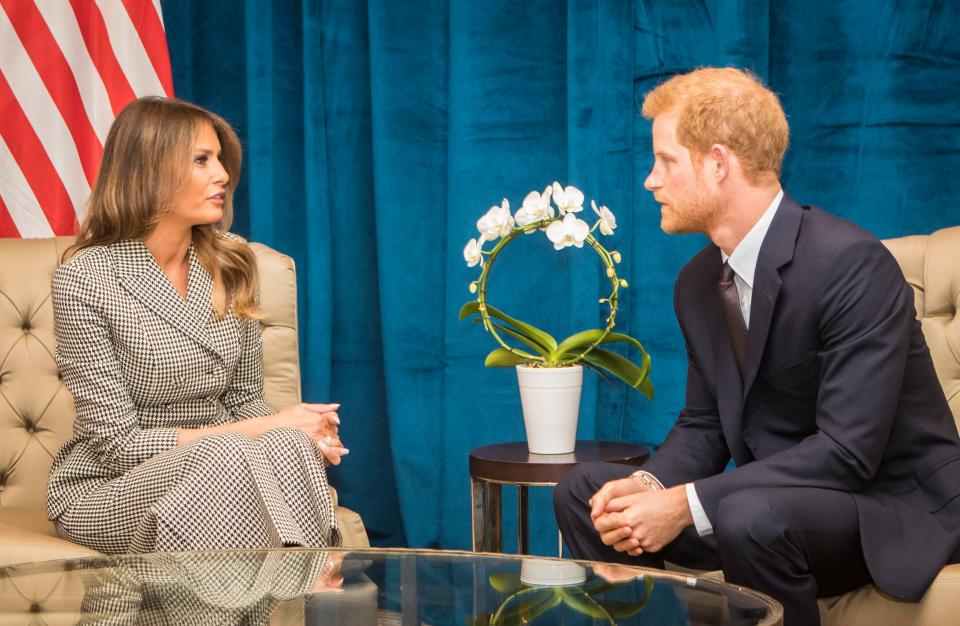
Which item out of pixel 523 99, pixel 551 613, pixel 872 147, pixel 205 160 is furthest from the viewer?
pixel 523 99

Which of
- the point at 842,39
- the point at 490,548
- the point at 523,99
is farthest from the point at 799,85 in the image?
the point at 490,548

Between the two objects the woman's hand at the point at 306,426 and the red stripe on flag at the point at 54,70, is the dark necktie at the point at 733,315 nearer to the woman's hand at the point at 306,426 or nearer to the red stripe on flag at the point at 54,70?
the woman's hand at the point at 306,426

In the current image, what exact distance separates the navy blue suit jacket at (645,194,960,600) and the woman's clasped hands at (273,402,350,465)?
60 cm

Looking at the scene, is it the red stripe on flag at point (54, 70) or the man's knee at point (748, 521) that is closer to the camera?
the man's knee at point (748, 521)

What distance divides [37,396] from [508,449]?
1.03 meters

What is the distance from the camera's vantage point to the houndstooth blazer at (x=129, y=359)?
215 centimetres

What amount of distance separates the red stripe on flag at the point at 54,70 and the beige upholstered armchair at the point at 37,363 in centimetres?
51

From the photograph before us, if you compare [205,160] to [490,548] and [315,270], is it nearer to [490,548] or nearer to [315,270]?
[315,270]

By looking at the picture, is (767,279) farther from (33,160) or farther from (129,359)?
(33,160)

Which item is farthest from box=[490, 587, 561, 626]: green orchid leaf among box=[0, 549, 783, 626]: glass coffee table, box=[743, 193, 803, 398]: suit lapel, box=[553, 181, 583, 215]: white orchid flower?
box=[553, 181, 583, 215]: white orchid flower

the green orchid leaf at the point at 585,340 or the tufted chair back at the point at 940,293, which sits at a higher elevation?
the tufted chair back at the point at 940,293

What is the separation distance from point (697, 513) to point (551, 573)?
0.44 meters

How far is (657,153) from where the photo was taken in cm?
206

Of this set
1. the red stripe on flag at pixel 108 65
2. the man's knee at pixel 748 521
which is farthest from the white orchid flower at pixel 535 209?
the red stripe on flag at pixel 108 65
